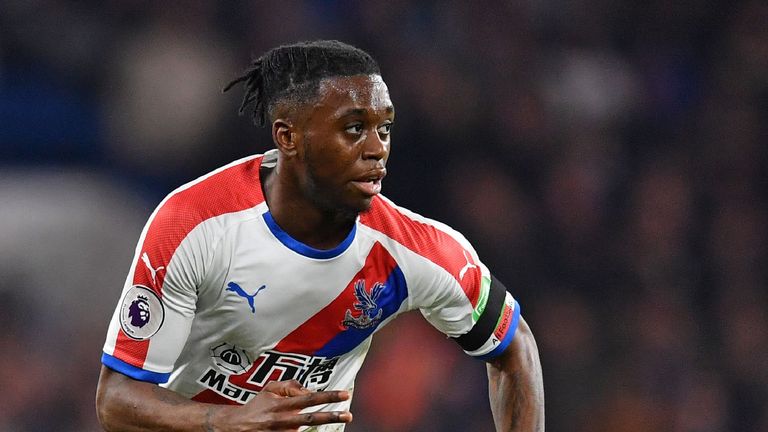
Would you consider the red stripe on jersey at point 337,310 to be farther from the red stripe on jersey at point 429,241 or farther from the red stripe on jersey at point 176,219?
the red stripe on jersey at point 176,219

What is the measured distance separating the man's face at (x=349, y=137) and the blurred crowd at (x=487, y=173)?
3088 mm

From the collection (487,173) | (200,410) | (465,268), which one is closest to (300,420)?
(200,410)

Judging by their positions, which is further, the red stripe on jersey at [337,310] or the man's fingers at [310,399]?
the red stripe on jersey at [337,310]

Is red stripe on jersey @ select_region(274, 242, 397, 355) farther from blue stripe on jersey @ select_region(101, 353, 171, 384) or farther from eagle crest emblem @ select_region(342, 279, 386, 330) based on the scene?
blue stripe on jersey @ select_region(101, 353, 171, 384)

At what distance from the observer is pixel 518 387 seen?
345 cm

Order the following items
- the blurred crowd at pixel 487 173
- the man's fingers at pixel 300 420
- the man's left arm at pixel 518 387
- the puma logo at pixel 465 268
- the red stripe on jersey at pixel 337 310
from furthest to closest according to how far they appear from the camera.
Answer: the blurred crowd at pixel 487 173 < the man's left arm at pixel 518 387 < the puma logo at pixel 465 268 < the red stripe on jersey at pixel 337 310 < the man's fingers at pixel 300 420

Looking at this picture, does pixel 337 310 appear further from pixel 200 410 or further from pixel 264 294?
pixel 200 410

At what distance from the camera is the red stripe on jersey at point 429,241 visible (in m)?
3.20

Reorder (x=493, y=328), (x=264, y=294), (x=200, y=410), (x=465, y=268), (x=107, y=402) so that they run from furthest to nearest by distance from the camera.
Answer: (x=493, y=328) → (x=465, y=268) → (x=264, y=294) → (x=107, y=402) → (x=200, y=410)

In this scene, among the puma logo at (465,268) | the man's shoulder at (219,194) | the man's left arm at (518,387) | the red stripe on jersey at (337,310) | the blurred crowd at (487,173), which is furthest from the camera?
the blurred crowd at (487,173)

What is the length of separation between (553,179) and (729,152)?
4.30 ft

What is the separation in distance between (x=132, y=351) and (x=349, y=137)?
0.81 metres

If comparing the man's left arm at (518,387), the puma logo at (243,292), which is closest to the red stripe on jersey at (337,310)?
the puma logo at (243,292)

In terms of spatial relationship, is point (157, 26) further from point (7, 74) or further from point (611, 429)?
point (611, 429)
